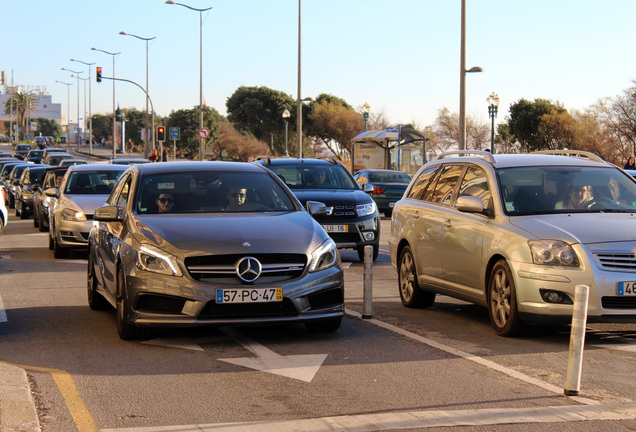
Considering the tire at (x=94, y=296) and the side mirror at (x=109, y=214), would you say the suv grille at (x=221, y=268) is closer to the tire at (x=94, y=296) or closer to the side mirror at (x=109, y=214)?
the side mirror at (x=109, y=214)

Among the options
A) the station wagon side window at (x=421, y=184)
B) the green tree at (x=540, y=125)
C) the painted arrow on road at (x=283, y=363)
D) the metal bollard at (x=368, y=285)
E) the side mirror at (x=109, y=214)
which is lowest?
the painted arrow on road at (x=283, y=363)

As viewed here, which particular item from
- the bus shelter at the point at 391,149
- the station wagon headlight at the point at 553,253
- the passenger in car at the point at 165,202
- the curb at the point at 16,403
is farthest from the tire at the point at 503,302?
the bus shelter at the point at 391,149

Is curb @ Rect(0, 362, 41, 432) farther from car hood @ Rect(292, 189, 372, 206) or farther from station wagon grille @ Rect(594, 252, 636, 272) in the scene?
car hood @ Rect(292, 189, 372, 206)

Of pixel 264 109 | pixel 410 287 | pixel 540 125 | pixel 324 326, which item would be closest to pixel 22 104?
pixel 264 109

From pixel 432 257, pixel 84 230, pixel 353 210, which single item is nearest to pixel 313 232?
pixel 432 257

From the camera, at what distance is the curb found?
5.06 m

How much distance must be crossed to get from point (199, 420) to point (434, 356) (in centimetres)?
251

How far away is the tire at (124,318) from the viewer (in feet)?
→ 24.8

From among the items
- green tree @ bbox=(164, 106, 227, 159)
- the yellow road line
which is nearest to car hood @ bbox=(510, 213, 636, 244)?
the yellow road line

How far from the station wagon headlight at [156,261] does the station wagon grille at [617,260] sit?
11.5 ft

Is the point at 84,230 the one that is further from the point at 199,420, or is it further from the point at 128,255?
the point at 199,420

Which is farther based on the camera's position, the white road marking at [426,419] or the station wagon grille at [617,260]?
the station wagon grille at [617,260]

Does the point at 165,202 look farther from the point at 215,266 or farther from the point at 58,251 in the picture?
the point at 58,251

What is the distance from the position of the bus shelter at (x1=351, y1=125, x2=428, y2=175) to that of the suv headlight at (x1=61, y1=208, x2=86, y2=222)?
28.1 meters
